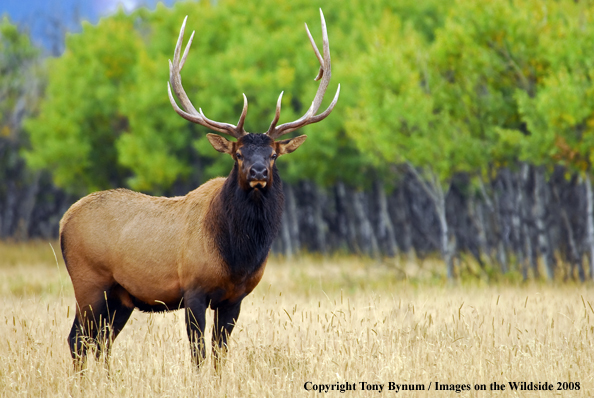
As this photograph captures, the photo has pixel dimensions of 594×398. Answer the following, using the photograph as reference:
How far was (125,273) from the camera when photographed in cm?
666

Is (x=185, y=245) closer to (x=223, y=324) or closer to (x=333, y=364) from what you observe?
(x=223, y=324)

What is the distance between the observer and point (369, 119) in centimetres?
1555

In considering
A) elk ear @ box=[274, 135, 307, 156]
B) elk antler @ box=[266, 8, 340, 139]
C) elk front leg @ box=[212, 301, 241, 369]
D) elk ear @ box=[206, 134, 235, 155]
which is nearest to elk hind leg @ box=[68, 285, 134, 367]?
elk front leg @ box=[212, 301, 241, 369]

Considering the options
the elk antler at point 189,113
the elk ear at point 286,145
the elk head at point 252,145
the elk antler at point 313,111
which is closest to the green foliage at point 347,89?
the elk antler at point 313,111

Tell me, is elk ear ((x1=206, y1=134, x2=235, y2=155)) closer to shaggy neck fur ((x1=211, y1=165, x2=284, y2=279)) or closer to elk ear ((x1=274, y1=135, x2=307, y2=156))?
shaggy neck fur ((x1=211, y1=165, x2=284, y2=279))

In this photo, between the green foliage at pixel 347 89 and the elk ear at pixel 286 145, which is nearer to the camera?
the elk ear at pixel 286 145

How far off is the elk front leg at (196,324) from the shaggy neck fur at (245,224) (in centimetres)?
39

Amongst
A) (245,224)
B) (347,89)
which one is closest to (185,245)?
(245,224)

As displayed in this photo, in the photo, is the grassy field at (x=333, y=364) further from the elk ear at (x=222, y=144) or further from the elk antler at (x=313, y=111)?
the elk antler at (x=313, y=111)

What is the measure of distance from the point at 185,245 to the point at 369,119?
31.9 feet

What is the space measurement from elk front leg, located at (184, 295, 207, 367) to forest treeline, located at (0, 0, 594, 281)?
8.01m

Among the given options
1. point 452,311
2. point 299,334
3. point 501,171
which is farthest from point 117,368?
point 501,171

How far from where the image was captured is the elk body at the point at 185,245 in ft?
20.5

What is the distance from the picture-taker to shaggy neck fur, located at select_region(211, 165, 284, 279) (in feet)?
20.5
